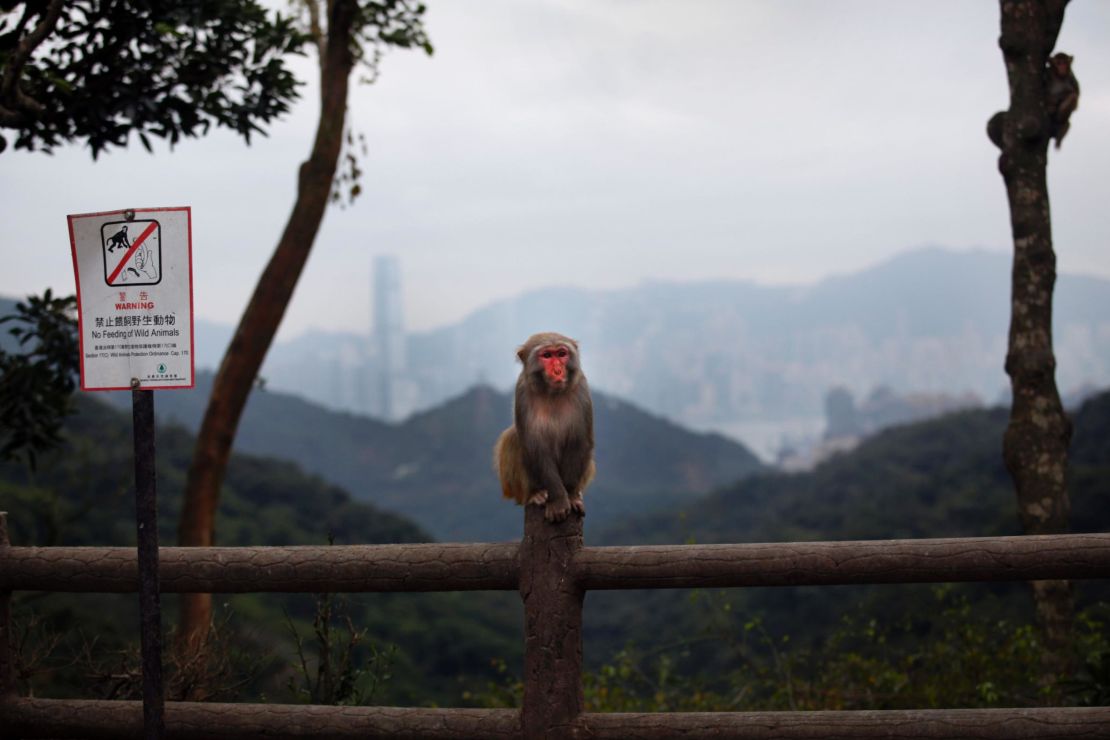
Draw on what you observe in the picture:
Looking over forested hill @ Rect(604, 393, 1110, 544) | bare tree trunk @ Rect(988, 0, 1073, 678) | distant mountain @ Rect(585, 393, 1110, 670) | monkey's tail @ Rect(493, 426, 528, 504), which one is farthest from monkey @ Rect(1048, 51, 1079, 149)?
forested hill @ Rect(604, 393, 1110, 544)

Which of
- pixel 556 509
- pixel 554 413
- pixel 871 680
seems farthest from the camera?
pixel 871 680

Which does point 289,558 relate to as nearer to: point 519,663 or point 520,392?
point 520,392

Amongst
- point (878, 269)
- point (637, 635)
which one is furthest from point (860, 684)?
point (878, 269)

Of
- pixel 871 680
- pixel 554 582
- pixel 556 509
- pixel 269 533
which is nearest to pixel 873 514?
pixel 269 533

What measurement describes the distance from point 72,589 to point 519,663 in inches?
468

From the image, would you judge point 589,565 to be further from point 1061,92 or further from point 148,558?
point 1061,92

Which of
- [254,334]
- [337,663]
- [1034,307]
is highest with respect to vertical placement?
[254,334]

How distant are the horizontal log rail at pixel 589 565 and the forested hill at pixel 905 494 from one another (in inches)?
382

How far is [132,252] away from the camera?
3.04 m

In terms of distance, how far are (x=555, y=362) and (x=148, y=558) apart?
1734 millimetres

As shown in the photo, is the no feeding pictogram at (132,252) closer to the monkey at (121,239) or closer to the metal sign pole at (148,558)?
the monkey at (121,239)

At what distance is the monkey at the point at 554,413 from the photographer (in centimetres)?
411

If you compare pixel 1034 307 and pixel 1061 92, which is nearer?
pixel 1034 307

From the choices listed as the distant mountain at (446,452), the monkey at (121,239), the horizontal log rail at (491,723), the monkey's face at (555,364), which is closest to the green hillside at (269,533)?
the horizontal log rail at (491,723)
